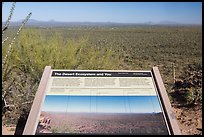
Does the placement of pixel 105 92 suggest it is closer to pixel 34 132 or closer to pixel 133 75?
pixel 133 75

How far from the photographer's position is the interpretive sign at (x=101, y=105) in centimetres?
280

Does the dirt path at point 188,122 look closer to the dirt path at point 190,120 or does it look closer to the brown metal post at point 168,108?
the dirt path at point 190,120

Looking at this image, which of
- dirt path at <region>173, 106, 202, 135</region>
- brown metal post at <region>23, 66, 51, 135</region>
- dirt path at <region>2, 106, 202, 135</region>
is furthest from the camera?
dirt path at <region>173, 106, 202, 135</region>

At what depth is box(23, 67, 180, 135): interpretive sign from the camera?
110 inches

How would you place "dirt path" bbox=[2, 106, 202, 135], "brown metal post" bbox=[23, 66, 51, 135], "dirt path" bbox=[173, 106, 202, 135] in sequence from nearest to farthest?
"brown metal post" bbox=[23, 66, 51, 135]
"dirt path" bbox=[2, 106, 202, 135]
"dirt path" bbox=[173, 106, 202, 135]

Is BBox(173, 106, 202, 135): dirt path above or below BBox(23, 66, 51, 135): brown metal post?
above

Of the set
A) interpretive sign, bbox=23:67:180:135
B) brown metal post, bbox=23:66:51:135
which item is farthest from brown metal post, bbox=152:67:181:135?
brown metal post, bbox=23:66:51:135

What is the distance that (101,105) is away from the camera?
304 centimetres

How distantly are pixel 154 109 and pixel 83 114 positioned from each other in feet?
2.06

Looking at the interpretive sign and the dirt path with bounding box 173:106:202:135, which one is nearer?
the interpretive sign

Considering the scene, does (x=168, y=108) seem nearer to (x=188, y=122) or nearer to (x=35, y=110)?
(x=35, y=110)

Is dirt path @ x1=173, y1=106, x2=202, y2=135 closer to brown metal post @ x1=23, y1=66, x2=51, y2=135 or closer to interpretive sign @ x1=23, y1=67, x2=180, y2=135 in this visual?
interpretive sign @ x1=23, y1=67, x2=180, y2=135

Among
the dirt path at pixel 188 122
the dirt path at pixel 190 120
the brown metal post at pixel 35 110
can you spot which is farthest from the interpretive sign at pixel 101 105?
the dirt path at pixel 190 120

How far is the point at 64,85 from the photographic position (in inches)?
129
